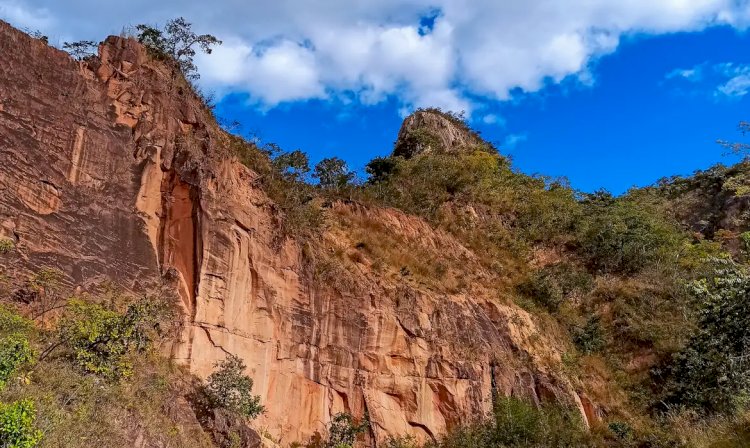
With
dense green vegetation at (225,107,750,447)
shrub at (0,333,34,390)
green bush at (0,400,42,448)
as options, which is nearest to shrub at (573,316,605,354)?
dense green vegetation at (225,107,750,447)

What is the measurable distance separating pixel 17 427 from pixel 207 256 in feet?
27.4

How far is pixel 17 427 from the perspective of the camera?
741 cm

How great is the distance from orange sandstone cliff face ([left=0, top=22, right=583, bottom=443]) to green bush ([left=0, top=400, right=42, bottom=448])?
19.3ft

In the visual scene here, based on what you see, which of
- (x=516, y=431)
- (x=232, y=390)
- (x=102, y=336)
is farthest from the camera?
(x=516, y=431)

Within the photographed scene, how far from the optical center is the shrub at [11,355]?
870cm

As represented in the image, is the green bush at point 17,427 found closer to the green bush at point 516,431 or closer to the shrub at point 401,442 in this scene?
the shrub at point 401,442

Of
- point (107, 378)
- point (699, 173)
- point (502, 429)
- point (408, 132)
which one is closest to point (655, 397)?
point (502, 429)

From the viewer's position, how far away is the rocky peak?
132 feet

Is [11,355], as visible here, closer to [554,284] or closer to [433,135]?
[554,284]

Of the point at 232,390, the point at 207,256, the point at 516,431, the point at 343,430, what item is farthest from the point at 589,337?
the point at 207,256

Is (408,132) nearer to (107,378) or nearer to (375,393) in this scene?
(375,393)

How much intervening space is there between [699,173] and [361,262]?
42.7m

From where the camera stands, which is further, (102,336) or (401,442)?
(401,442)

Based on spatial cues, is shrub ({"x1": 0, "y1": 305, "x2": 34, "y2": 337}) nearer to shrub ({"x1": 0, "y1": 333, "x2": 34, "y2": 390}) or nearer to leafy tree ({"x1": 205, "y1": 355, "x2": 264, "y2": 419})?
shrub ({"x1": 0, "y1": 333, "x2": 34, "y2": 390})
